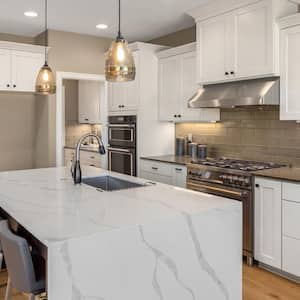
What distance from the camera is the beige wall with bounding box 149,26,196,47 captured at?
4.93 meters

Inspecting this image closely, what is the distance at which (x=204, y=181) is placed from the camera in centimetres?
389

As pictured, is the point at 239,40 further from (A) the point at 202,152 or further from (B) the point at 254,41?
(A) the point at 202,152

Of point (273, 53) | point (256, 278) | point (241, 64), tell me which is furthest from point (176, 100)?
point (256, 278)

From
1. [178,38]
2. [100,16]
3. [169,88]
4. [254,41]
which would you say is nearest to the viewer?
[254,41]

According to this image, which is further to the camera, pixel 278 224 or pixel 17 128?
pixel 17 128

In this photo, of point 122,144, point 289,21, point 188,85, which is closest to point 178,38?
point 188,85

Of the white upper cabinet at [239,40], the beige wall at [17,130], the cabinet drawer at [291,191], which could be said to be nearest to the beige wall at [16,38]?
the beige wall at [17,130]

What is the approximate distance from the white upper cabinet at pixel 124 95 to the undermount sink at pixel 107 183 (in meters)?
1.86

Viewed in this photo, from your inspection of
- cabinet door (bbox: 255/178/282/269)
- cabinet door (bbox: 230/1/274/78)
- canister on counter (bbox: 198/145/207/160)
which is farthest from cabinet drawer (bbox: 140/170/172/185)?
cabinet door (bbox: 230/1/274/78)

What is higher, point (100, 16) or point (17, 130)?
point (100, 16)

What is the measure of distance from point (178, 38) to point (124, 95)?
1.10 metres

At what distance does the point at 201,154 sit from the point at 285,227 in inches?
68.8

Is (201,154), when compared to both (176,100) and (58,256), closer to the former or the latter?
(176,100)

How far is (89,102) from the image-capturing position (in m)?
6.69
